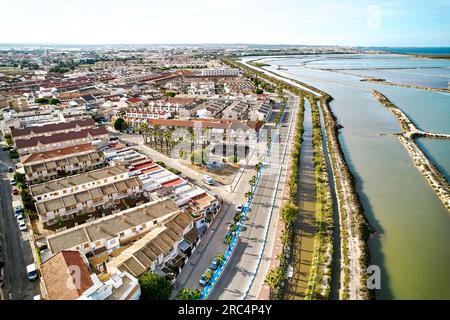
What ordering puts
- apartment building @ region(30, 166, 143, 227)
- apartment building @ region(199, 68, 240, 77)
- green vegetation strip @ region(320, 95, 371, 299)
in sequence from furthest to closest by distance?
apartment building @ region(199, 68, 240, 77), apartment building @ region(30, 166, 143, 227), green vegetation strip @ region(320, 95, 371, 299)

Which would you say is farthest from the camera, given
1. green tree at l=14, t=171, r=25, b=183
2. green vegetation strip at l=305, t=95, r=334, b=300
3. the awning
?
green tree at l=14, t=171, r=25, b=183

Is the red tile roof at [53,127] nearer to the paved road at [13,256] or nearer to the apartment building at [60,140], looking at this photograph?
the apartment building at [60,140]

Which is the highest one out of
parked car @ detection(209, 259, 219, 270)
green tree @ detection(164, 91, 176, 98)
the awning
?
green tree @ detection(164, 91, 176, 98)

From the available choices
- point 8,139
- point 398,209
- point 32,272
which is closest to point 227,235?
point 32,272

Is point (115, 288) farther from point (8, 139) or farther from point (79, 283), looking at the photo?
point (8, 139)

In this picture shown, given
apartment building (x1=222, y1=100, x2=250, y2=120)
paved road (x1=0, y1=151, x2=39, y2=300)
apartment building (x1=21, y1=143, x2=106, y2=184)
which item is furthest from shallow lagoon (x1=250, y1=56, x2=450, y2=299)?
apartment building (x1=21, y1=143, x2=106, y2=184)

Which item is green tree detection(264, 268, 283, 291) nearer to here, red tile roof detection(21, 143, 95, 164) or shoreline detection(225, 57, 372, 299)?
shoreline detection(225, 57, 372, 299)

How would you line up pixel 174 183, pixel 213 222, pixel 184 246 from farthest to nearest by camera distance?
pixel 174 183 < pixel 213 222 < pixel 184 246
